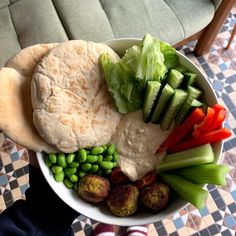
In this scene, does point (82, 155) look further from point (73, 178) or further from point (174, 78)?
point (174, 78)

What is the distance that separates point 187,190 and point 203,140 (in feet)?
0.43

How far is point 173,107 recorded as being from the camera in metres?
0.92

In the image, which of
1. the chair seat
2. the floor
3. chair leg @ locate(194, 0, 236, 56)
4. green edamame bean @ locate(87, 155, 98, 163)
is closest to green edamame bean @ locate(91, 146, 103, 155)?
green edamame bean @ locate(87, 155, 98, 163)

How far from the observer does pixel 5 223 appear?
3.17ft

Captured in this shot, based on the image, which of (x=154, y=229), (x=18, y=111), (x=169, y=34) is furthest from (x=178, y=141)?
(x=154, y=229)

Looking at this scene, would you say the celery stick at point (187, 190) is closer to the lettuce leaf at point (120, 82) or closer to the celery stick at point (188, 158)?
the celery stick at point (188, 158)

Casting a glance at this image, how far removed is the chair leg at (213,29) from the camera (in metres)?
1.56

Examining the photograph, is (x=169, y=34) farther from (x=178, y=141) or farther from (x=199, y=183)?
(x=199, y=183)

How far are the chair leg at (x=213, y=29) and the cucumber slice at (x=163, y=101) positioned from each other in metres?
0.82

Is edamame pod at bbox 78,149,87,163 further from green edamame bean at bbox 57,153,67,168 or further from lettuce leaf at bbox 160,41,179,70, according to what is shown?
lettuce leaf at bbox 160,41,179,70

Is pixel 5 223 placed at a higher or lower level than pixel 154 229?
higher

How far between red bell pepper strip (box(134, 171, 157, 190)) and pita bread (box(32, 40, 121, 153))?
0.46 feet

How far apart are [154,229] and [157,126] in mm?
754

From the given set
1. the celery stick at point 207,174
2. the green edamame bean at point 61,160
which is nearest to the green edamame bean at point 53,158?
the green edamame bean at point 61,160
